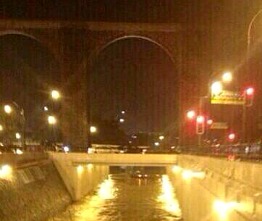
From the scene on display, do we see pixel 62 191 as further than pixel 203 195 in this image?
Yes

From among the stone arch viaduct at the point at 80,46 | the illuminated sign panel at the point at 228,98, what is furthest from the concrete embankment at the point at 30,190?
the stone arch viaduct at the point at 80,46

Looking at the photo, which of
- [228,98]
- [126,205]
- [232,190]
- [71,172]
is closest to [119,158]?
[71,172]

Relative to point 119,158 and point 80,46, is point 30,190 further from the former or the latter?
point 80,46

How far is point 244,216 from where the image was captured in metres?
16.5

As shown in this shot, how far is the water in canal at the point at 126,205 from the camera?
50.6 m

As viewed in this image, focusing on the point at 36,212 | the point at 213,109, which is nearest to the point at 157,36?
the point at 213,109

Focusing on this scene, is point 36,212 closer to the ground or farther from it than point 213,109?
closer to the ground

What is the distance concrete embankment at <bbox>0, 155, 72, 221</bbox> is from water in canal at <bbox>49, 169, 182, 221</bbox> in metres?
1.29

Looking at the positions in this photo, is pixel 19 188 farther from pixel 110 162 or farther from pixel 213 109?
pixel 213 109

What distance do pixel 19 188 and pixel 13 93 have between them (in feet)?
199

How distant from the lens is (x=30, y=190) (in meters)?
46.3

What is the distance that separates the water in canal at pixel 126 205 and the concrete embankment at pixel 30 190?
129 cm

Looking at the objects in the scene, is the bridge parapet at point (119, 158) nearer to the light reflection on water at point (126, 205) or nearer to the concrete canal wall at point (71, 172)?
the concrete canal wall at point (71, 172)

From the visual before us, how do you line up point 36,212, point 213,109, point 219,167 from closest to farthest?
point 219,167 < point 36,212 < point 213,109
